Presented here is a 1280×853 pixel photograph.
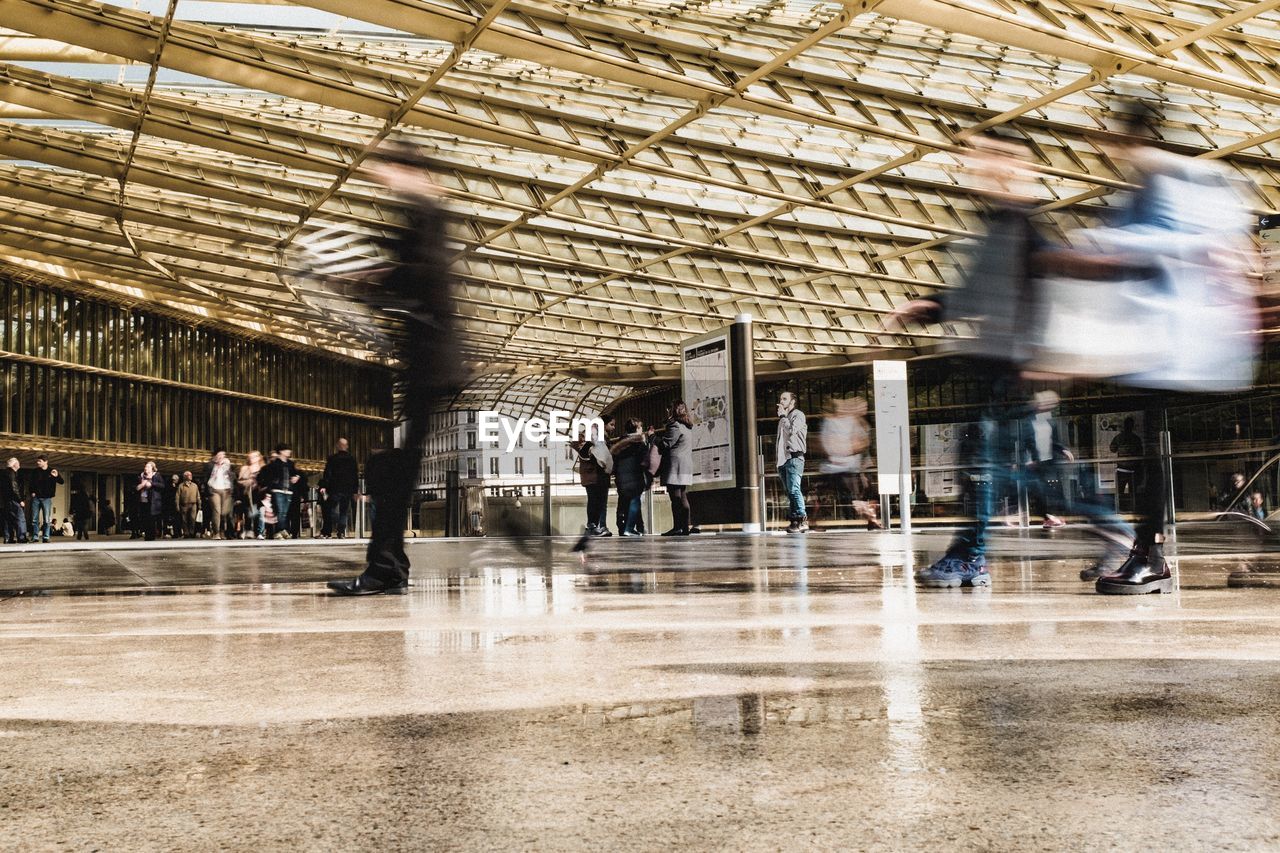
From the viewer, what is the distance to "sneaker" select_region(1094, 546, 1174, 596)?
5137 millimetres

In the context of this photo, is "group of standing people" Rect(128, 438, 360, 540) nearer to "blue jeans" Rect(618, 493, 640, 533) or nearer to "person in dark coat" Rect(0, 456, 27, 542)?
"person in dark coat" Rect(0, 456, 27, 542)

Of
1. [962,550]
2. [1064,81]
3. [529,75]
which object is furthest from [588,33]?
[962,550]

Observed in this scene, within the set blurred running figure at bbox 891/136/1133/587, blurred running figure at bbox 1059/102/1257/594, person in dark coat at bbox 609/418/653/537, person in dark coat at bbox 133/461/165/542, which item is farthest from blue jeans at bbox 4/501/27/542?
blurred running figure at bbox 1059/102/1257/594

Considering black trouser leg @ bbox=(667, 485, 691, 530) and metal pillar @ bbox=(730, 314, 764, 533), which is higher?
metal pillar @ bbox=(730, 314, 764, 533)

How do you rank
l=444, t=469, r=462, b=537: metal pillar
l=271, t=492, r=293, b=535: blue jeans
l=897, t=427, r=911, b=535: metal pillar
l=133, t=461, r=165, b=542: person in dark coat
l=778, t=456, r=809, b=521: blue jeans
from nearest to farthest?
l=778, t=456, r=809, b=521: blue jeans → l=897, t=427, r=911, b=535: metal pillar → l=271, t=492, r=293, b=535: blue jeans → l=133, t=461, r=165, b=542: person in dark coat → l=444, t=469, r=462, b=537: metal pillar

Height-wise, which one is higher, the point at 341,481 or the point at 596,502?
the point at 341,481

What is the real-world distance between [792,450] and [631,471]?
225cm

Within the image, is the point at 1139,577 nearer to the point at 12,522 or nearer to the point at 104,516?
the point at 12,522

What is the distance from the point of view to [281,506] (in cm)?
2123

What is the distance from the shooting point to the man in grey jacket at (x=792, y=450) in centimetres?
1548

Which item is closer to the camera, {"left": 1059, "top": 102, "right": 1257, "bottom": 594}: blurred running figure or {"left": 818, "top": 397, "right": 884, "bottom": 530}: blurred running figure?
{"left": 1059, "top": 102, "right": 1257, "bottom": 594}: blurred running figure

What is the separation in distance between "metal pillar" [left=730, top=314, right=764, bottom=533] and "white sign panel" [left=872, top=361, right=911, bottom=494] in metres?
1.83

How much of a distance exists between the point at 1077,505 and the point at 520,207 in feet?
78.3

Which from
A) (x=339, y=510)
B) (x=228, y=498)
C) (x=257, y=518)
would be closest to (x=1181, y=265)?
(x=339, y=510)
